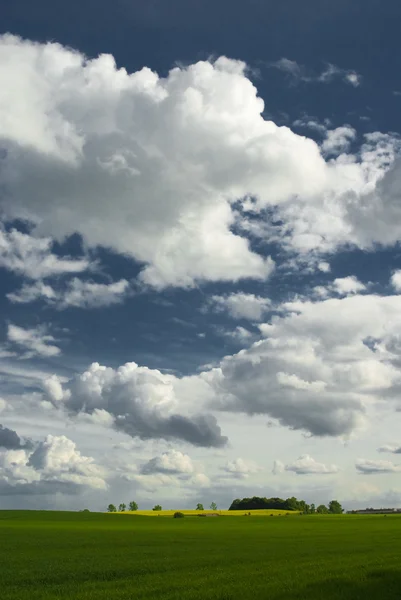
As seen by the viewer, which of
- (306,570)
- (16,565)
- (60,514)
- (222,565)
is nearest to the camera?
(306,570)

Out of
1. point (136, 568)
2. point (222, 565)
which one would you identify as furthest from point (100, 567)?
point (222, 565)

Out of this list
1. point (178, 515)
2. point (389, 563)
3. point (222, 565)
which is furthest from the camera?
point (178, 515)

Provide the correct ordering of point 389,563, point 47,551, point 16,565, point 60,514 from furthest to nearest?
point 60,514, point 47,551, point 16,565, point 389,563

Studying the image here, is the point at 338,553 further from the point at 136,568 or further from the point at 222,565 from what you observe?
the point at 136,568

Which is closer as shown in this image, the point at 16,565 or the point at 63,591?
the point at 63,591

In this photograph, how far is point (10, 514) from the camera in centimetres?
19412

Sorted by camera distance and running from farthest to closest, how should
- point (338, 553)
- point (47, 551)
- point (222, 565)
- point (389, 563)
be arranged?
point (47, 551) < point (338, 553) < point (222, 565) < point (389, 563)

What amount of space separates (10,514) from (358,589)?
194 meters

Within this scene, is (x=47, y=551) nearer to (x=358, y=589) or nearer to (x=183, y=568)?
(x=183, y=568)

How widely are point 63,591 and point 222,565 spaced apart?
1370cm

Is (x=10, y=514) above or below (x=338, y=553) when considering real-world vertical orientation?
below

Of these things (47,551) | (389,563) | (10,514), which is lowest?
(10,514)

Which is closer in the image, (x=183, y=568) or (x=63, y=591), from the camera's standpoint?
(x=63, y=591)

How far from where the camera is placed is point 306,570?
32031 mm
